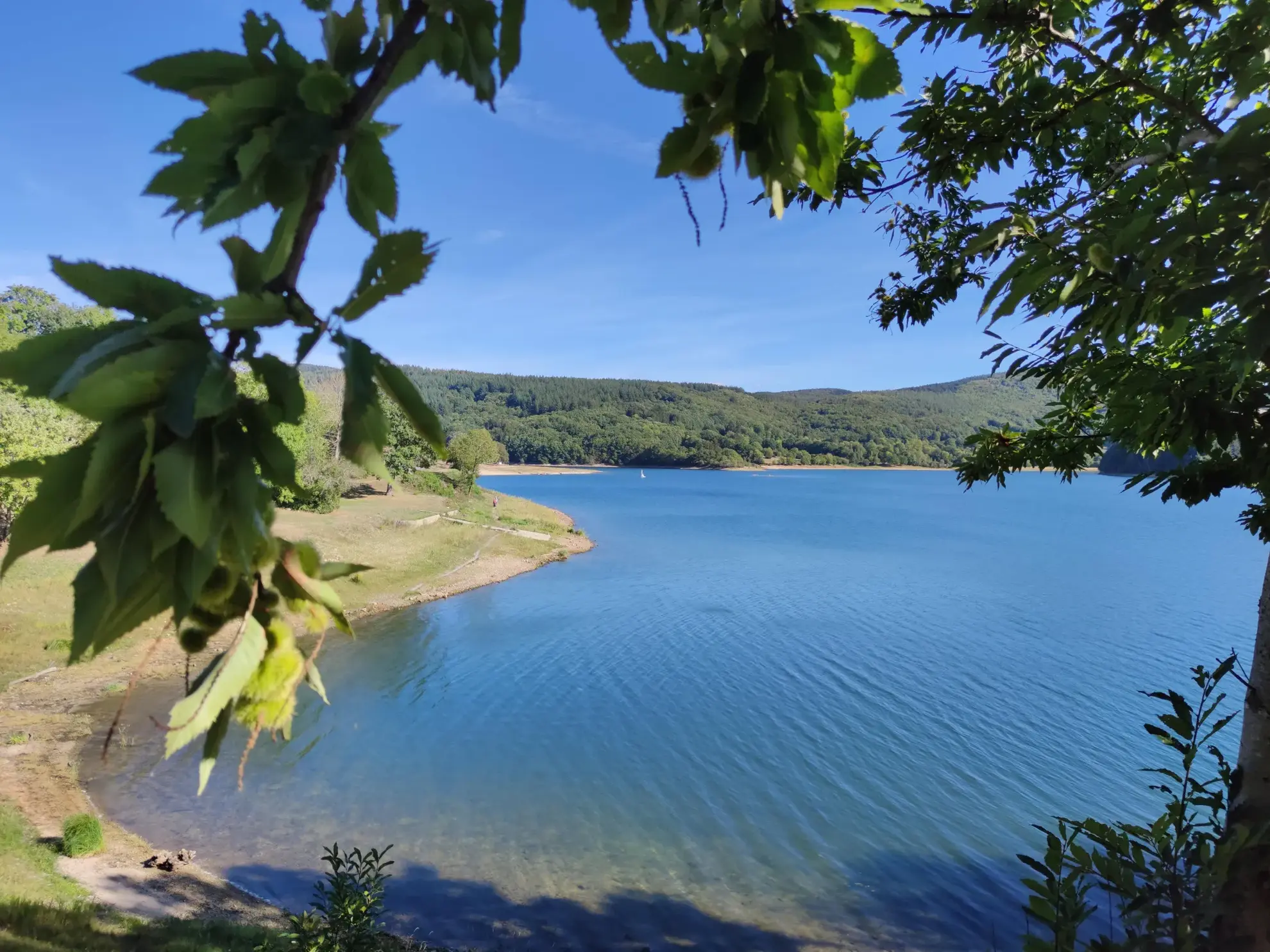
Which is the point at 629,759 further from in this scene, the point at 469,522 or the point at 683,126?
the point at 469,522

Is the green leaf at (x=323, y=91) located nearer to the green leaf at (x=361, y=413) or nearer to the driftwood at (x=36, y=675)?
the green leaf at (x=361, y=413)

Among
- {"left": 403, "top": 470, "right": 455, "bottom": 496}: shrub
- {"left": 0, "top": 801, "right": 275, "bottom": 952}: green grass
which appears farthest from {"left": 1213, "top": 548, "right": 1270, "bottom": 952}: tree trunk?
{"left": 403, "top": 470, "right": 455, "bottom": 496}: shrub

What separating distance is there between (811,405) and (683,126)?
175 m

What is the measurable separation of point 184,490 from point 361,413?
0.16 metres

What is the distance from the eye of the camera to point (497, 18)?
0.85 meters

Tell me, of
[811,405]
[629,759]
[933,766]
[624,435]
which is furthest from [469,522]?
[811,405]

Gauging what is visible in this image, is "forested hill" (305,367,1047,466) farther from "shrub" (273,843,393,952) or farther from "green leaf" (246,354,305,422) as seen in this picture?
"green leaf" (246,354,305,422)

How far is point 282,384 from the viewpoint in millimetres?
639

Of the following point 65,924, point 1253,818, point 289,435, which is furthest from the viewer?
point 289,435

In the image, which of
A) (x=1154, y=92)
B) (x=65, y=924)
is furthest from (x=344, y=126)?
(x=65, y=924)

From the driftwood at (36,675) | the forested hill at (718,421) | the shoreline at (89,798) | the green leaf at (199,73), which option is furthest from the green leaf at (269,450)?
the forested hill at (718,421)

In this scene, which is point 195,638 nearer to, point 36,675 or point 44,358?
point 44,358

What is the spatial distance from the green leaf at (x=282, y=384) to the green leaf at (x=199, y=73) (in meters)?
0.31

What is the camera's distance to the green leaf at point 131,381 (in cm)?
51
